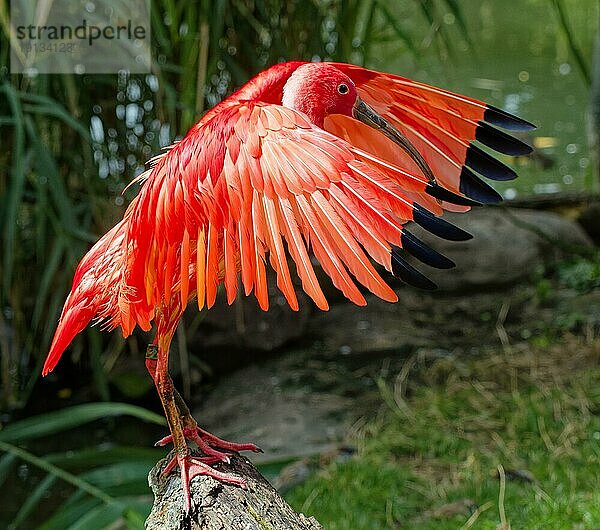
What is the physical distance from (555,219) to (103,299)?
3751 mm

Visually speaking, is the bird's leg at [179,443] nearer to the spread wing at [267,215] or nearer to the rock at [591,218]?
the spread wing at [267,215]

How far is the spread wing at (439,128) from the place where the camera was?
Result: 1.68m

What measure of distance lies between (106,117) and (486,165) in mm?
1976

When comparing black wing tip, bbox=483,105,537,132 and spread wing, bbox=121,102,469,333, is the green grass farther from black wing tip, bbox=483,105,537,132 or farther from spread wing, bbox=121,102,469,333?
spread wing, bbox=121,102,469,333

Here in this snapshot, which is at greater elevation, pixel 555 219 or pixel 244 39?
pixel 244 39

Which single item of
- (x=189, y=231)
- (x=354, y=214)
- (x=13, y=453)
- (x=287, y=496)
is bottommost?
(x=287, y=496)

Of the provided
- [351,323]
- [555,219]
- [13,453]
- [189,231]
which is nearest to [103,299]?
[189,231]

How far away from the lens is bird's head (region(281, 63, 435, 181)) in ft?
5.03

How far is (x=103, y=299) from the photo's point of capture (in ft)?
5.00

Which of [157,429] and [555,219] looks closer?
[157,429]

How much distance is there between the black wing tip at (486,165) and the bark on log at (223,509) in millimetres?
668

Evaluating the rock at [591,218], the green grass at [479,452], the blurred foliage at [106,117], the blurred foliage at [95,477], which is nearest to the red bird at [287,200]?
the blurred foliage at [95,477]

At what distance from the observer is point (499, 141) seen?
1680 mm

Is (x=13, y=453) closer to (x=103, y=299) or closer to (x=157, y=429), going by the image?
(x=103, y=299)
